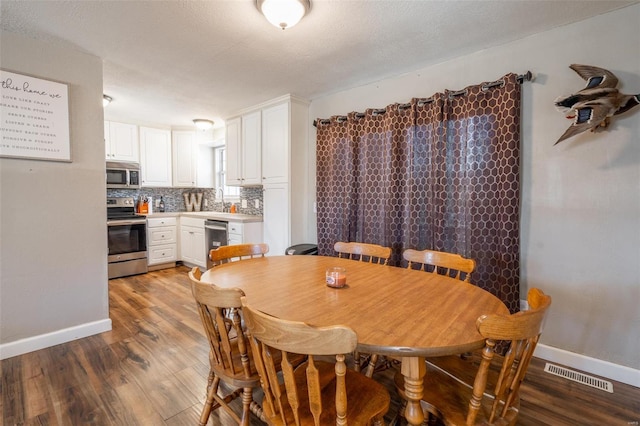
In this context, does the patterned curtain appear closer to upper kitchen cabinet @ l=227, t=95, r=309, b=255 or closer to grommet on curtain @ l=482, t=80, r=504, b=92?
grommet on curtain @ l=482, t=80, r=504, b=92

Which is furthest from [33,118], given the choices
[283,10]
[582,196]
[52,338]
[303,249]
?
[582,196]

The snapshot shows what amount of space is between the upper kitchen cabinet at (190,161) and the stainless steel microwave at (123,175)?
25.0 inches

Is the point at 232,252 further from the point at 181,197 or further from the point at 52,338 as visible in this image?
the point at 181,197

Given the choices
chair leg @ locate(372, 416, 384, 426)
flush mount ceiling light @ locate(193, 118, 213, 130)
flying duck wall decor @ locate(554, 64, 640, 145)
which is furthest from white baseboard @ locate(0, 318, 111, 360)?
flying duck wall decor @ locate(554, 64, 640, 145)

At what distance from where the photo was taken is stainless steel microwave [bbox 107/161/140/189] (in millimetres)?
4355

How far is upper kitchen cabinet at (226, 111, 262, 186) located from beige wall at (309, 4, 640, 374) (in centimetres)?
269

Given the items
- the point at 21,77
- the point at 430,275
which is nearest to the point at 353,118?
the point at 430,275

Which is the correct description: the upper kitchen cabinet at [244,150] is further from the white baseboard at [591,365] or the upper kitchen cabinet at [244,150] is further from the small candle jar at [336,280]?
the white baseboard at [591,365]

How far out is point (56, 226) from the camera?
7.99ft

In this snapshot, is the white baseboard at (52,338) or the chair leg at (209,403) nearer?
the chair leg at (209,403)

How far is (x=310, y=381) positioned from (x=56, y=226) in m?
2.64

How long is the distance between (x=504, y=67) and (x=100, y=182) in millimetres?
3530

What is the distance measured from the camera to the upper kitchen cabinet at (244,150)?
12.9 ft

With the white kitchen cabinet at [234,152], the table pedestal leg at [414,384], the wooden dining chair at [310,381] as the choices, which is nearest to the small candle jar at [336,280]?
the wooden dining chair at [310,381]
